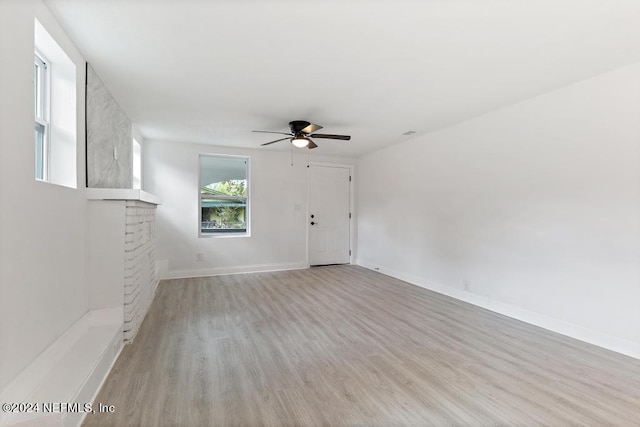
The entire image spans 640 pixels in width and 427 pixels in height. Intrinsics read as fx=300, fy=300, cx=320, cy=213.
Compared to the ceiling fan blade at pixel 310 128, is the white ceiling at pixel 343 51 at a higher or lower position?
higher

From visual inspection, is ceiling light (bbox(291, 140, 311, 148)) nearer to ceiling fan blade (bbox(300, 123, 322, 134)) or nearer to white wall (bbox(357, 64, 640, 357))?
ceiling fan blade (bbox(300, 123, 322, 134))

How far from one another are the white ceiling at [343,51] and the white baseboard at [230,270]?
2.77 meters

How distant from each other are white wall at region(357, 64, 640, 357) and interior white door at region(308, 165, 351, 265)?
202cm

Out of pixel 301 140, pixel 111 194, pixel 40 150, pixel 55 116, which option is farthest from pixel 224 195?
pixel 40 150

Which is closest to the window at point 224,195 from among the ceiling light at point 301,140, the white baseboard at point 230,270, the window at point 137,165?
the white baseboard at point 230,270

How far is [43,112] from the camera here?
2.17m

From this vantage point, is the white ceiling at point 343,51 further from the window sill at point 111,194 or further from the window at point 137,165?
the window at point 137,165

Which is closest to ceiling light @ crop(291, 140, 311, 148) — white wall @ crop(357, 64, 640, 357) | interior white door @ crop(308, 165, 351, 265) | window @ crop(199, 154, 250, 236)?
white wall @ crop(357, 64, 640, 357)

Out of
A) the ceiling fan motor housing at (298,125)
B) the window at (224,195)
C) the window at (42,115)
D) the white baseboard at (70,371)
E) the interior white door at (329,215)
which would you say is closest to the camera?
the white baseboard at (70,371)

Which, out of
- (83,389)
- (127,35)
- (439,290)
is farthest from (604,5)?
(83,389)

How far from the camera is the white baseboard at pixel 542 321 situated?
250 cm

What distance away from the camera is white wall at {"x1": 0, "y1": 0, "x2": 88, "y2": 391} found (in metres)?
1.46

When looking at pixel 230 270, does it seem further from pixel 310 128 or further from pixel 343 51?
pixel 343 51

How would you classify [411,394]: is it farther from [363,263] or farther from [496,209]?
[363,263]
